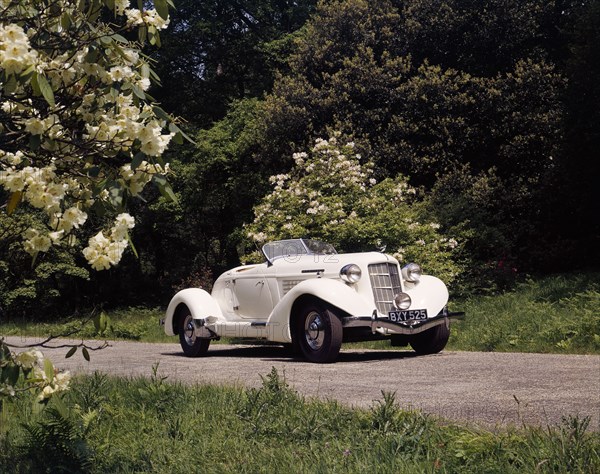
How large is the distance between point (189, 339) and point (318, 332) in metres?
2.67

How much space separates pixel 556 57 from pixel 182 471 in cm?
2108

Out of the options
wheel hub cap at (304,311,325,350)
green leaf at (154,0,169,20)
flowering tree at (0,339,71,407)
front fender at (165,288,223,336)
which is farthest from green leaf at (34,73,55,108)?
front fender at (165,288,223,336)

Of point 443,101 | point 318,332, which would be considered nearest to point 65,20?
point 318,332

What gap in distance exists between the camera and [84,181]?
11.7ft

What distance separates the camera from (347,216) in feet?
53.4

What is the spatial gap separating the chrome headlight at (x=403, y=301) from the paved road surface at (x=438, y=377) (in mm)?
628

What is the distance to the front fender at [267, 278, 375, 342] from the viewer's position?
8.85m

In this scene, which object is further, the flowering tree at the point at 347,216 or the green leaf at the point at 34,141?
the flowering tree at the point at 347,216

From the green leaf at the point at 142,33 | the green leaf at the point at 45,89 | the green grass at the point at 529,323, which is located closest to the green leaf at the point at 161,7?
the green leaf at the point at 142,33

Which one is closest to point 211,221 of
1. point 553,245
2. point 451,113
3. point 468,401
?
point 451,113

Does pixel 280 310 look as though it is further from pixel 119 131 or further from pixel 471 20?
pixel 471 20

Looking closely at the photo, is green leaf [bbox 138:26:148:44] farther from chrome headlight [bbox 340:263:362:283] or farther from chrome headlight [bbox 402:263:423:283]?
chrome headlight [bbox 402:263:423:283]

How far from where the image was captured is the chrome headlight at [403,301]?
9.39 meters

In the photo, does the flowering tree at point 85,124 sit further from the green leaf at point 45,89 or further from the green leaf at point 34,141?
the green leaf at point 45,89
